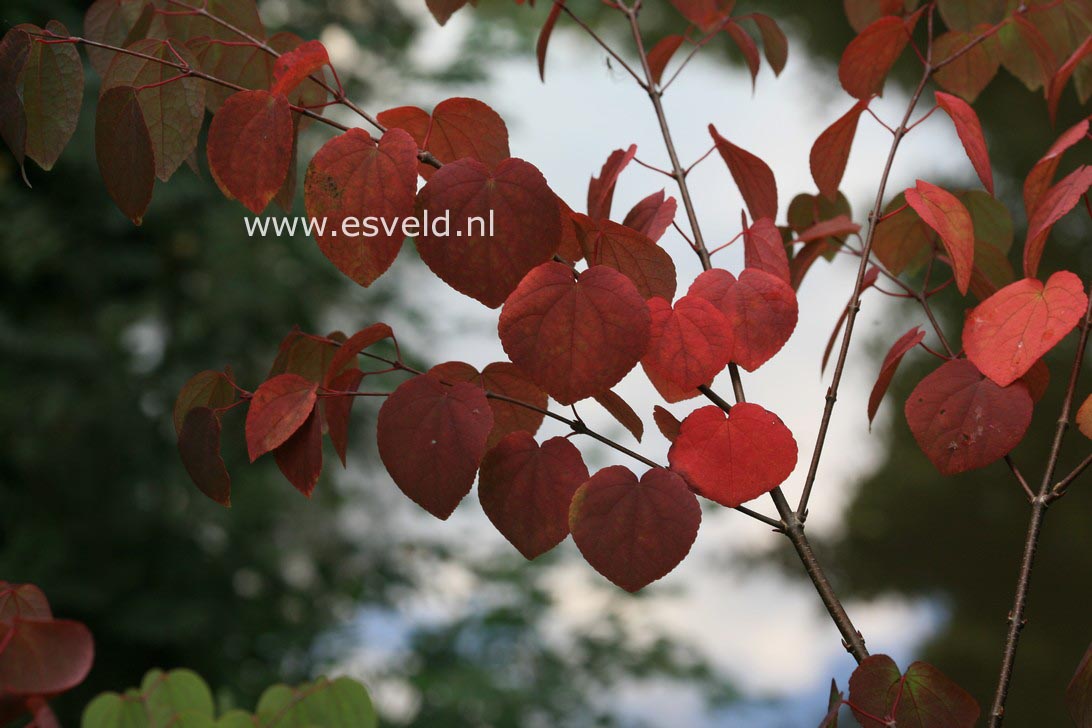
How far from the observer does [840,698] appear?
52 cm

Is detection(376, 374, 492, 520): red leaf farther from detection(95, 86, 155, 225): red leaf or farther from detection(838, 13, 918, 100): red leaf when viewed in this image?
detection(838, 13, 918, 100): red leaf

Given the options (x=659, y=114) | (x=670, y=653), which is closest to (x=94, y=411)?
(x=670, y=653)

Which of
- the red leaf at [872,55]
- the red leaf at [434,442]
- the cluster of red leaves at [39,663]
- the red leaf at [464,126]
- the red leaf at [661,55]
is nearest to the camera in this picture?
the cluster of red leaves at [39,663]

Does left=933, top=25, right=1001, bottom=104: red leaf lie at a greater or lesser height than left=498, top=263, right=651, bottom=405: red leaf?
greater

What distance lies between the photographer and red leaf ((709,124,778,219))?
0.64 metres

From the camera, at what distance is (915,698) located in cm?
54

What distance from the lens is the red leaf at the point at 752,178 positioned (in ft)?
2.11

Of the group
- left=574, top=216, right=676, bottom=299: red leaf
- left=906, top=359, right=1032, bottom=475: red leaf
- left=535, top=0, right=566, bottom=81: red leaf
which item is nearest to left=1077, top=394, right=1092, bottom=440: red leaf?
left=906, top=359, right=1032, bottom=475: red leaf

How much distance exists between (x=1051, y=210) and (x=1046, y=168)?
4cm

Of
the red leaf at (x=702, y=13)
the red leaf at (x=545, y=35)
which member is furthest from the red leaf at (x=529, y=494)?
the red leaf at (x=702, y=13)

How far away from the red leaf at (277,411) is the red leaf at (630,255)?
0.56 feet

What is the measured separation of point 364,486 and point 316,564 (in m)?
0.32

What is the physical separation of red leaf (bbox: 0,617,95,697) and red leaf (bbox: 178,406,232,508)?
15 centimetres

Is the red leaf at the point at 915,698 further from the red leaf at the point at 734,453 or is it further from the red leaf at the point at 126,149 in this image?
the red leaf at the point at 126,149
